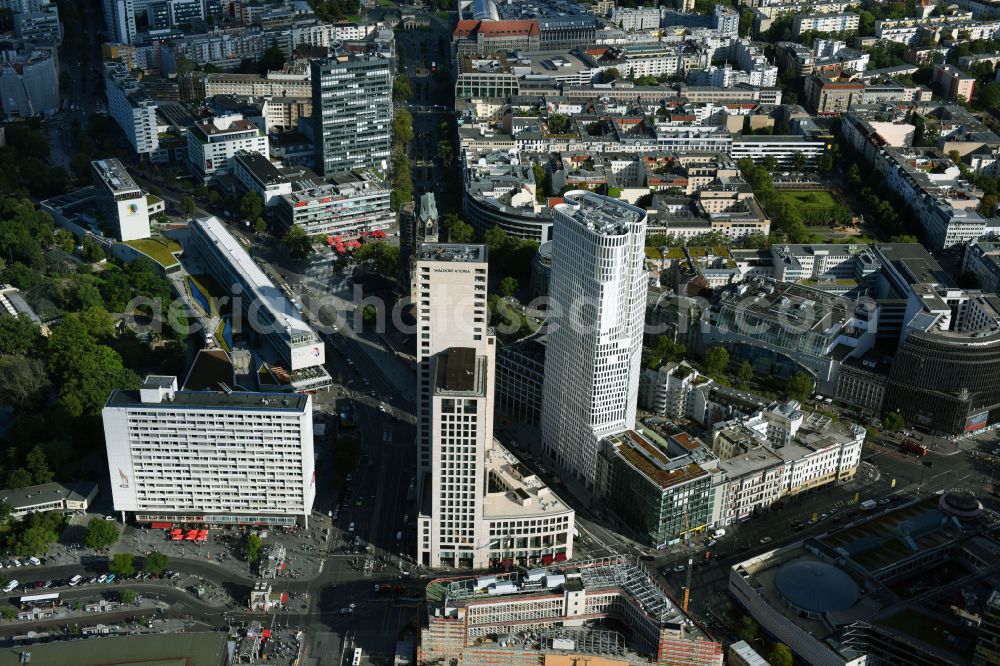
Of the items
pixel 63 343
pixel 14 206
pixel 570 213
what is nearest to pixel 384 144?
pixel 14 206

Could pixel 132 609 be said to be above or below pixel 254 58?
below

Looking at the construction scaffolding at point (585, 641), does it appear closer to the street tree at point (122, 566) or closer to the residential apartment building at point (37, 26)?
the street tree at point (122, 566)

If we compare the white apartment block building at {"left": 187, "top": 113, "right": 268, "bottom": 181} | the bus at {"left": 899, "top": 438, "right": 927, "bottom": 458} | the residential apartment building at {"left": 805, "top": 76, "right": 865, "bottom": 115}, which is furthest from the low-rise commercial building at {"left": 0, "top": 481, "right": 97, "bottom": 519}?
the residential apartment building at {"left": 805, "top": 76, "right": 865, "bottom": 115}

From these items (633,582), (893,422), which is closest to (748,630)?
(633,582)

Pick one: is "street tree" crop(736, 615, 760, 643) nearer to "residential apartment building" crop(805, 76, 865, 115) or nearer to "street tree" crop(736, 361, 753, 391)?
"street tree" crop(736, 361, 753, 391)

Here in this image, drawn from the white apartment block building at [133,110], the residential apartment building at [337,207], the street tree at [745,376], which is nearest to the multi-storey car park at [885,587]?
the street tree at [745,376]

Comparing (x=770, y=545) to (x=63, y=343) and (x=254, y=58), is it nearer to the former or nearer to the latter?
(x=63, y=343)

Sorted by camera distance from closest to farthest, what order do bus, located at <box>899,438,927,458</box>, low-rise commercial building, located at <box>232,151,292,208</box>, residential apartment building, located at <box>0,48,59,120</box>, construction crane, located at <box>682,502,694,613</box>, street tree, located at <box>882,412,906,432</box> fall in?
construction crane, located at <box>682,502,694,613</box>
bus, located at <box>899,438,927,458</box>
street tree, located at <box>882,412,906,432</box>
low-rise commercial building, located at <box>232,151,292,208</box>
residential apartment building, located at <box>0,48,59,120</box>
